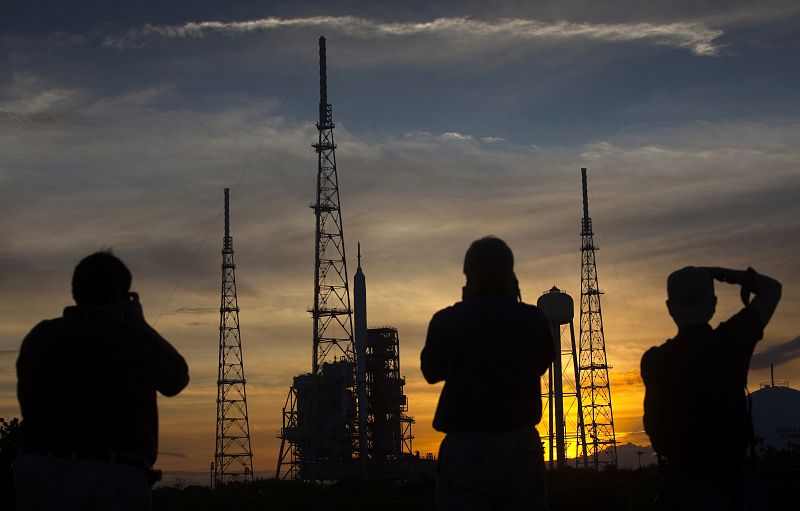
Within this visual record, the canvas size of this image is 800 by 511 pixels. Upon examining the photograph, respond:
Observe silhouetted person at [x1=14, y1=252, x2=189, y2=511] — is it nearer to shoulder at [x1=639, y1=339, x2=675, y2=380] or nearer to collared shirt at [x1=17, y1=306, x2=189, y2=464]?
collared shirt at [x1=17, y1=306, x2=189, y2=464]

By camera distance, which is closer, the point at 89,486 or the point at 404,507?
the point at 89,486

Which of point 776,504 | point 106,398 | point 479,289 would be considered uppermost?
point 479,289

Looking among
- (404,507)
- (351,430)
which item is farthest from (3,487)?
(351,430)

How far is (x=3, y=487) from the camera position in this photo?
667 inches

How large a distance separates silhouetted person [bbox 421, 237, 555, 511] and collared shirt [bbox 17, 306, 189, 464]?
1495 mm

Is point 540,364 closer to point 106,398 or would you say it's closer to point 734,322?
point 734,322

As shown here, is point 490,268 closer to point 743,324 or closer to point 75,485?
point 743,324

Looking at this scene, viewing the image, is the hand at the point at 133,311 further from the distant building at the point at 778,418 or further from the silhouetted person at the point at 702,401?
the distant building at the point at 778,418

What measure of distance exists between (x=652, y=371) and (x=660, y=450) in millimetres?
445

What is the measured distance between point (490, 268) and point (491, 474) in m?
1.25

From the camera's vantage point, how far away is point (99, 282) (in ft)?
18.9

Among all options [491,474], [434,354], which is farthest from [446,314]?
[491,474]

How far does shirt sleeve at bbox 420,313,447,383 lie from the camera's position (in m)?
5.84

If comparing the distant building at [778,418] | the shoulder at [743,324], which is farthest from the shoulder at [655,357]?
the distant building at [778,418]
